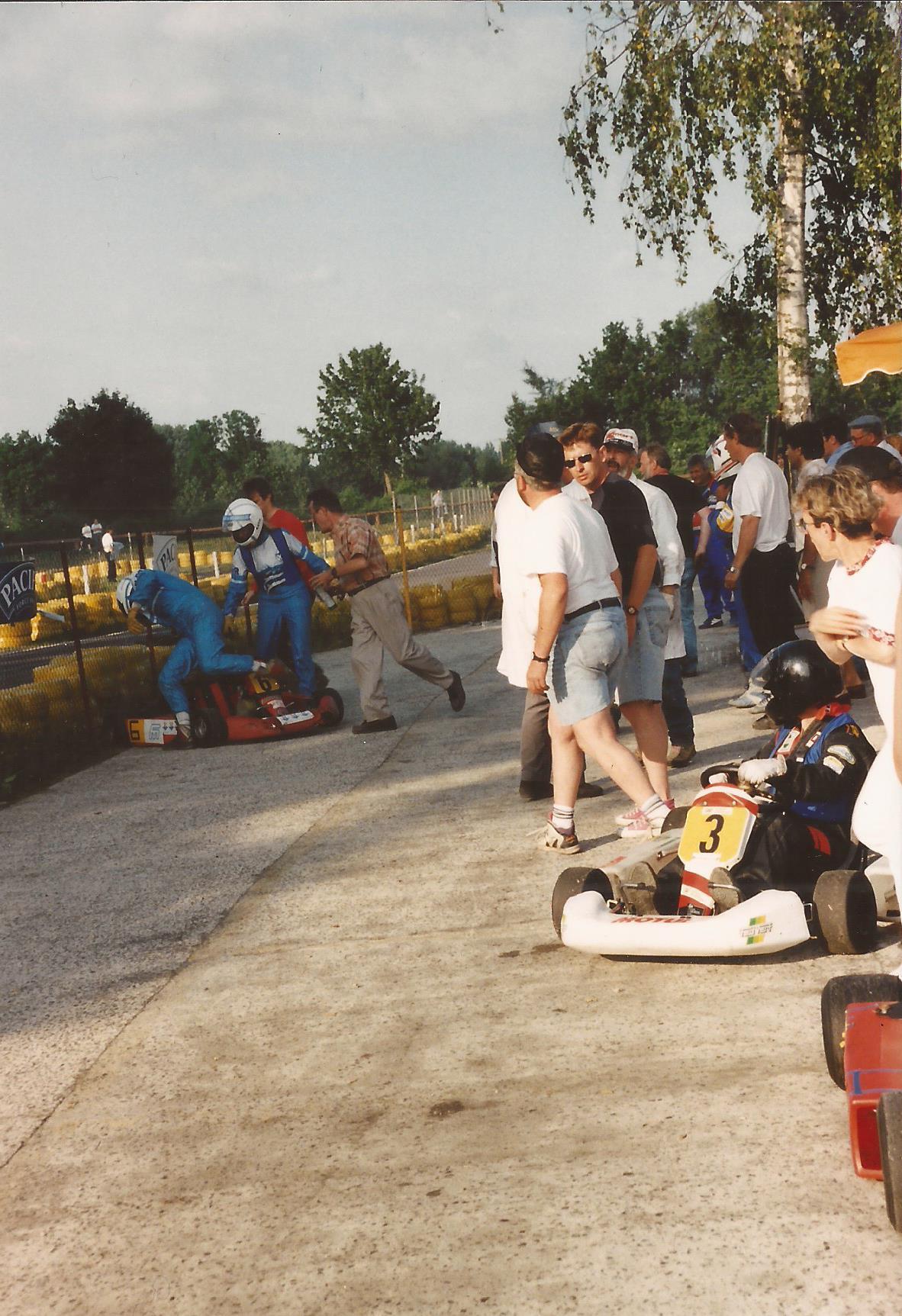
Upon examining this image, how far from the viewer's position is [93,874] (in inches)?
248

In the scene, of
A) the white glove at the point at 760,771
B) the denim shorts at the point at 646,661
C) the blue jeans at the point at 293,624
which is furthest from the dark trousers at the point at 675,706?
the blue jeans at the point at 293,624

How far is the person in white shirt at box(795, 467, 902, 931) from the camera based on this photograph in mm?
3051

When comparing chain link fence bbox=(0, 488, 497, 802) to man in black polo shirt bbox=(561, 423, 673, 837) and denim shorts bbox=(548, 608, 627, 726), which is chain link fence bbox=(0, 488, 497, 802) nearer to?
man in black polo shirt bbox=(561, 423, 673, 837)

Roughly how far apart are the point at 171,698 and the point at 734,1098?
686 centimetres

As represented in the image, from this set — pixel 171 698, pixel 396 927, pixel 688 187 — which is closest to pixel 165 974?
pixel 396 927

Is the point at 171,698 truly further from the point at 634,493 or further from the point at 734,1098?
the point at 734,1098

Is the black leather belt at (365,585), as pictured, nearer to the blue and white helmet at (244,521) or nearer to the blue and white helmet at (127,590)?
the blue and white helmet at (244,521)

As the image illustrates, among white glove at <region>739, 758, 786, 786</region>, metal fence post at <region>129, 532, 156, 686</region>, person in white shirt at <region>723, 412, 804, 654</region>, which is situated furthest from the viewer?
metal fence post at <region>129, 532, 156, 686</region>

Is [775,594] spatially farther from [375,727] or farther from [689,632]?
[375,727]

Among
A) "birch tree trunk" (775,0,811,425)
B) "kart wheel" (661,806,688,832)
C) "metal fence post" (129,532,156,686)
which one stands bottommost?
"kart wheel" (661,806,688,832)

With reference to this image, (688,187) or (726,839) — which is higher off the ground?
(688,187)

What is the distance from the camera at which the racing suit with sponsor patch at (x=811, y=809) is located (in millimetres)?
4445

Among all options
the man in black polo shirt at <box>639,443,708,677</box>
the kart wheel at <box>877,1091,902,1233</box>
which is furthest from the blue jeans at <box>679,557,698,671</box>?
the kart wheel at <box>877,1091,902,1233</box>

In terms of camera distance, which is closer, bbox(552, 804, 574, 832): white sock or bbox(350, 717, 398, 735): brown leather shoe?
bbox(552, 804, 574, 832): white sock
